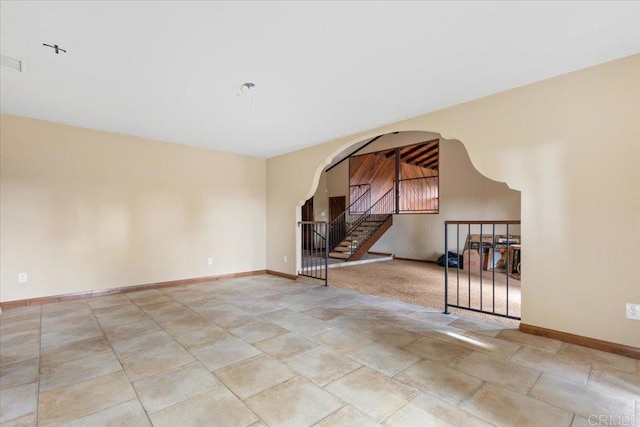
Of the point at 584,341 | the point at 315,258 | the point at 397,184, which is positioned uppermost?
the point at 397,184

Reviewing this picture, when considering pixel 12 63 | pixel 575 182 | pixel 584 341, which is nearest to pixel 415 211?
pixel 575 182

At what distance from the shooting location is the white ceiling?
1870 mm

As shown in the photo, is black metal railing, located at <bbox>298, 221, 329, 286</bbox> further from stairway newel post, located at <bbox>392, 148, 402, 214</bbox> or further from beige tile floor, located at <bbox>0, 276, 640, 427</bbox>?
stairway newel post, located at <bbox>392, 148, 402, 214</bbox>

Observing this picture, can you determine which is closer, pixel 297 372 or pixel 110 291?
pixel 297 372

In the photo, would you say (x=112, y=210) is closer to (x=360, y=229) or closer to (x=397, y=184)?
(x=360, y=229)

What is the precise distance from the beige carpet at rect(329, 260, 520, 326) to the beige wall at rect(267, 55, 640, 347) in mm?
739

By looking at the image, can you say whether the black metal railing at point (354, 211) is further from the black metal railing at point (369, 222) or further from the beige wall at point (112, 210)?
the beige wall at point (112, 210)

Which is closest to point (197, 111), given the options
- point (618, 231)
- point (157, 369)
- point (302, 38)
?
point (302, 38)

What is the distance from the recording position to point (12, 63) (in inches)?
95.7

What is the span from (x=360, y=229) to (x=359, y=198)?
1339mm

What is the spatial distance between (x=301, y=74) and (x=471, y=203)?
6.11 meters

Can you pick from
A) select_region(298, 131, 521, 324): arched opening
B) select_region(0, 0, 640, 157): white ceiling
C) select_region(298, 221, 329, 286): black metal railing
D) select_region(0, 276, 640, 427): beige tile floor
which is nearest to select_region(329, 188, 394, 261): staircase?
select_region(298, 131, 521, 324): arched opening

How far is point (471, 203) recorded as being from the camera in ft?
23.8

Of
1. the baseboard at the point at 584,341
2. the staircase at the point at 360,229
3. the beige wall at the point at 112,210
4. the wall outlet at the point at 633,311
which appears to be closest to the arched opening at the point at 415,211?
the staircase at the point at 360,229
